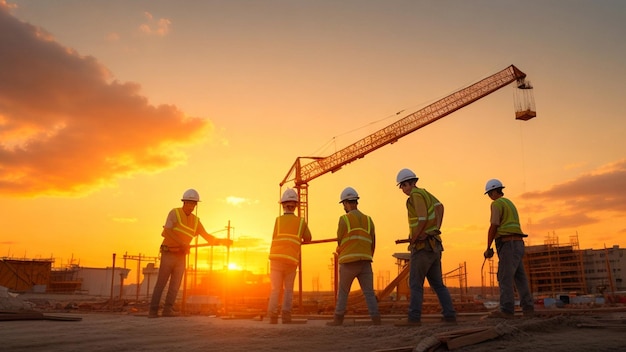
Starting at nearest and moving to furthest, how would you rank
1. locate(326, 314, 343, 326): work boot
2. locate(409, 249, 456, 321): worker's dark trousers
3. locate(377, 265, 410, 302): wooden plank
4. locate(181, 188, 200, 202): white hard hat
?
1. locate(409, 249, 456, 321): worker's dark trousers
2. locate(326, 314, 343, 326): work boot
3. locate(181, 188, 200, 202): white hard hat
4. locate(377, 265, 410, 302): wooden plank

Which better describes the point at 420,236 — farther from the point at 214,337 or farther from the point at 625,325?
the point at 214,337

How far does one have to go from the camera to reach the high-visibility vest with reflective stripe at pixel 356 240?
7.34 meters

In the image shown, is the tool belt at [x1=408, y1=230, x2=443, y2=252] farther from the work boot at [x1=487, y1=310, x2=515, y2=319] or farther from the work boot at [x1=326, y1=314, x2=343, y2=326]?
the work boot at [x1=326, y1=314, x2=343, y2=326]

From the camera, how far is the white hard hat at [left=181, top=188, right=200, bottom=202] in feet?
32.5

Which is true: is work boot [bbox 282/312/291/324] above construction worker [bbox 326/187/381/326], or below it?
below

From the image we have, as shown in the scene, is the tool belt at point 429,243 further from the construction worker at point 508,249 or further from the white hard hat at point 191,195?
the white hard hat at point 191,195

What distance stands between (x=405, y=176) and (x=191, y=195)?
4.66m

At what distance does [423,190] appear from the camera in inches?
273

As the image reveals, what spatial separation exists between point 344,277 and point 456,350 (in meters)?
3.45

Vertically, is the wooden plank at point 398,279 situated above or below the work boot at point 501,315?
above

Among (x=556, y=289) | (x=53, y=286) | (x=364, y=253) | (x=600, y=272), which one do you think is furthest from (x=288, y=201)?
(x=53, y=286)

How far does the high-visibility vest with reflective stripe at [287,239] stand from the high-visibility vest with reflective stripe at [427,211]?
2.00 meters

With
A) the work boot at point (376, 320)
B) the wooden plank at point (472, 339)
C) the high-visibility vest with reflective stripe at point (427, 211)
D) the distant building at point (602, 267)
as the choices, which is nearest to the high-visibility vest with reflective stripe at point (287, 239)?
the work boot at point (376, 320)

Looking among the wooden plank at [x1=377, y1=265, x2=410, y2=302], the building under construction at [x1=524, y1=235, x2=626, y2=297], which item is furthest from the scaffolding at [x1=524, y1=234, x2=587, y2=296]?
the wooden plank at [x1=377, y1=265, x2=410, y2=302]
